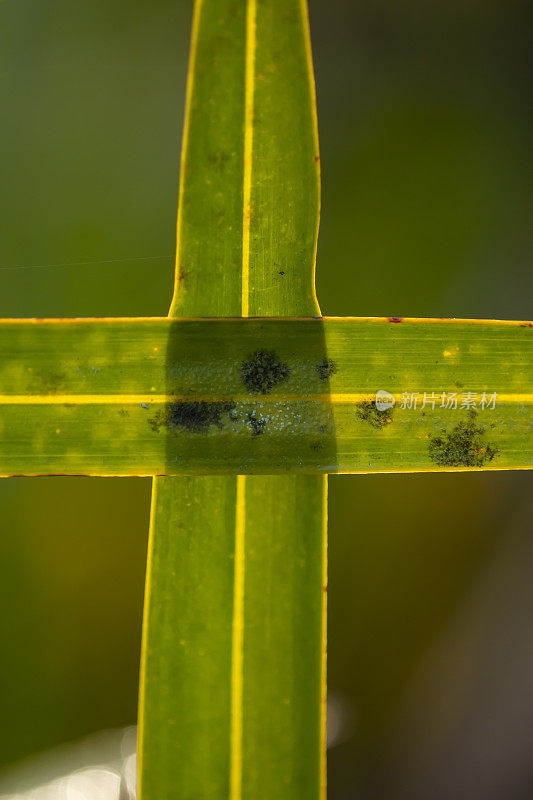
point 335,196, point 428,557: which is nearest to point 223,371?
point 335,196

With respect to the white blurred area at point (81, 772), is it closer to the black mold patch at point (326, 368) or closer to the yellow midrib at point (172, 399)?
the yellow midrib at point (172, 399)

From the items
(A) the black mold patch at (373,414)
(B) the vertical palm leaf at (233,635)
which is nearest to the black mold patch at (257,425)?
(B) the vertical palm leaf at (233,635)

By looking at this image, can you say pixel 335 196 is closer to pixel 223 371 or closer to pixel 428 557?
pixel 223 371

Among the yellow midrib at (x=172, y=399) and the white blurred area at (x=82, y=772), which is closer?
the yellow midrib at (x=172, y=399)

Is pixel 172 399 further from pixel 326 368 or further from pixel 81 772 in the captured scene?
pixel 81 772

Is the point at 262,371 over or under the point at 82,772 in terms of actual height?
over

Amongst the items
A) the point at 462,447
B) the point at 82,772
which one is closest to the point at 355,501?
the point at 462,447

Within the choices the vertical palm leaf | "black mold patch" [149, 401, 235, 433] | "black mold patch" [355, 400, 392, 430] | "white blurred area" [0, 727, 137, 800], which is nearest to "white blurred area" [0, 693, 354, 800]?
"white blurred area" [0, 727, 137, 800]
